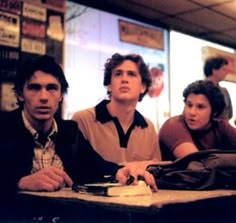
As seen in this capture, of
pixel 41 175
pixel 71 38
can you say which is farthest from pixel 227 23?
pixel 41 175

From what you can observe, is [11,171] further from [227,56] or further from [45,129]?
[227,56]

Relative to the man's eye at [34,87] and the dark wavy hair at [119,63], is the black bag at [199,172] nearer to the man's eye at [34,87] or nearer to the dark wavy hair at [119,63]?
the man's eye at [34,87]

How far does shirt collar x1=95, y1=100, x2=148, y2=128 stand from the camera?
212cm

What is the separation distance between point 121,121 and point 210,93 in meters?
0.50

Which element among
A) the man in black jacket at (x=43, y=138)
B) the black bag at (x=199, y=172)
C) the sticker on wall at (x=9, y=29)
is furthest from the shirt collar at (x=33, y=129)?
the sticker on wall at (x=9, y=29)

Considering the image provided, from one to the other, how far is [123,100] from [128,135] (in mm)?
195

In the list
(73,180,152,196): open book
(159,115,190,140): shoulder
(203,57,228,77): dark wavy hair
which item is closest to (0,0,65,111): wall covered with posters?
(203,57,228,77): dark wavy hair

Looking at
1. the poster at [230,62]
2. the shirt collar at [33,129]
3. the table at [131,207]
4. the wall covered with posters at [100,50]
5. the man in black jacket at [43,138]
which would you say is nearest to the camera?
the table at [131,207]

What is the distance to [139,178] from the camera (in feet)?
4.27

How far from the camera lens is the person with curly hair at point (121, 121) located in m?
2.04

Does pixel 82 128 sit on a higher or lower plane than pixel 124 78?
lower

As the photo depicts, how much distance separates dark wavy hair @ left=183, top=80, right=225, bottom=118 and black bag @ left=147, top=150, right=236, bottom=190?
2.68ft

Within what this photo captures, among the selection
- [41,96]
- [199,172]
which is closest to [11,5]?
[41,96]

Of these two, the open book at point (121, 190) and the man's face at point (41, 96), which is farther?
the man's face at point (41, 96)
